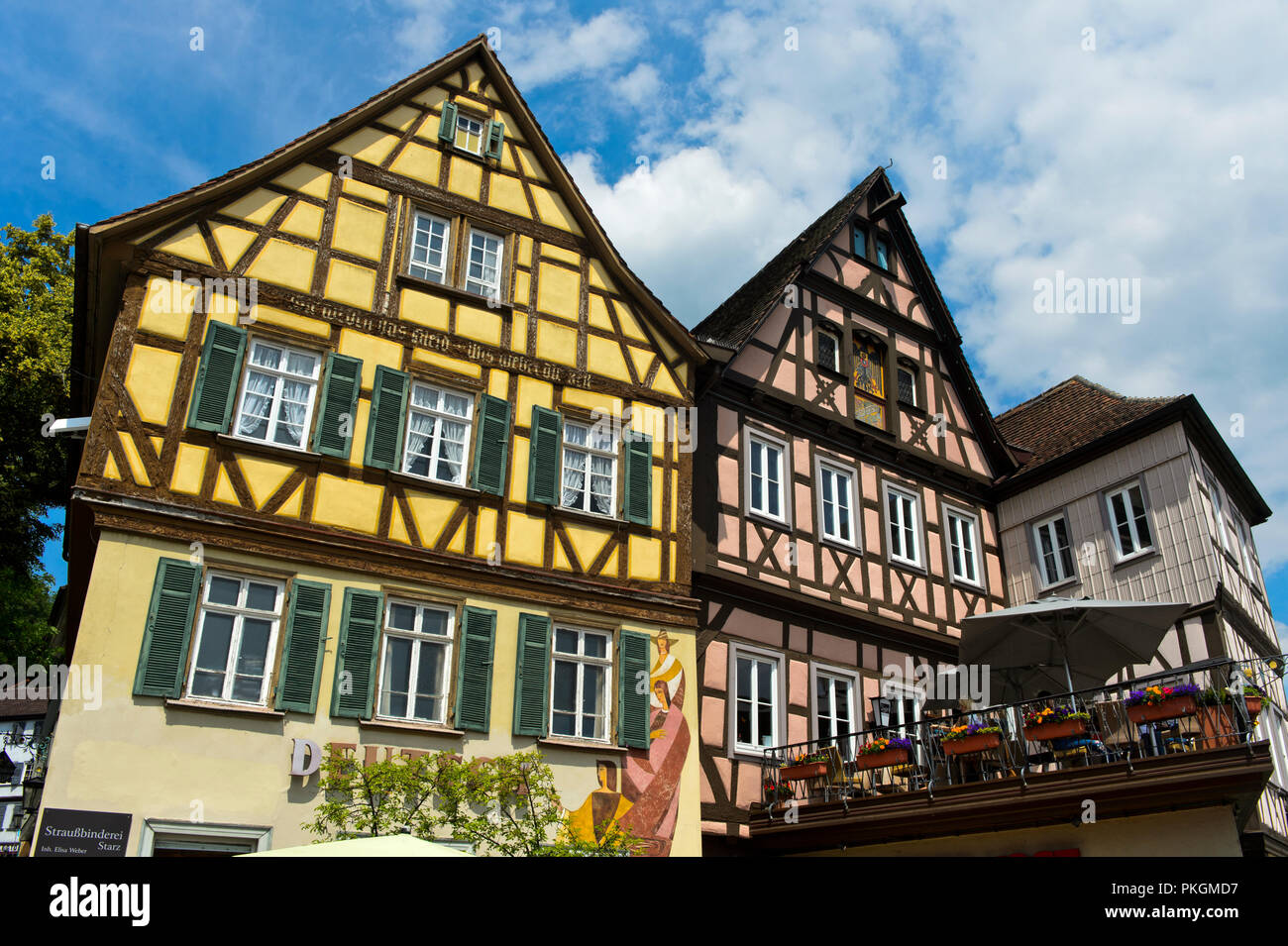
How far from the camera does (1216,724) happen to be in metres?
10.3

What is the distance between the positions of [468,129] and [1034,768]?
38.8ft

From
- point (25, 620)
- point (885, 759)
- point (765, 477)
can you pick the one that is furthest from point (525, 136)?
point (25, 620)

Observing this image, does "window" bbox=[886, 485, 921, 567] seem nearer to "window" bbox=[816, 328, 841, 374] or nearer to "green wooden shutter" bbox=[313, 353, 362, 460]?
"window" bbox=[816, 328, 841, 374]

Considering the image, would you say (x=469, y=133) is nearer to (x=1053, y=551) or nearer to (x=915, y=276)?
(x=915, y=276)

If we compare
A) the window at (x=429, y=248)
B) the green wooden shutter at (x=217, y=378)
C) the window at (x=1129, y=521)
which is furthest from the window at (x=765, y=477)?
the green wooden shutter at (x=217, y=378)

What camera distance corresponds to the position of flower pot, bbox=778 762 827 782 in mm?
13289

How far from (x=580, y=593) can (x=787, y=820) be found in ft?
12.9

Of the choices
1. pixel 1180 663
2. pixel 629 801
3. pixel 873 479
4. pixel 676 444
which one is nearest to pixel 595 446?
pixel 676 444

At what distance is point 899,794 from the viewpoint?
40.8 ft

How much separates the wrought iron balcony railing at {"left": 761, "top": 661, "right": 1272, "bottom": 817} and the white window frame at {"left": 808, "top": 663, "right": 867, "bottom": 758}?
689mm

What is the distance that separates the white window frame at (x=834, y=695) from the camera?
596 inches
